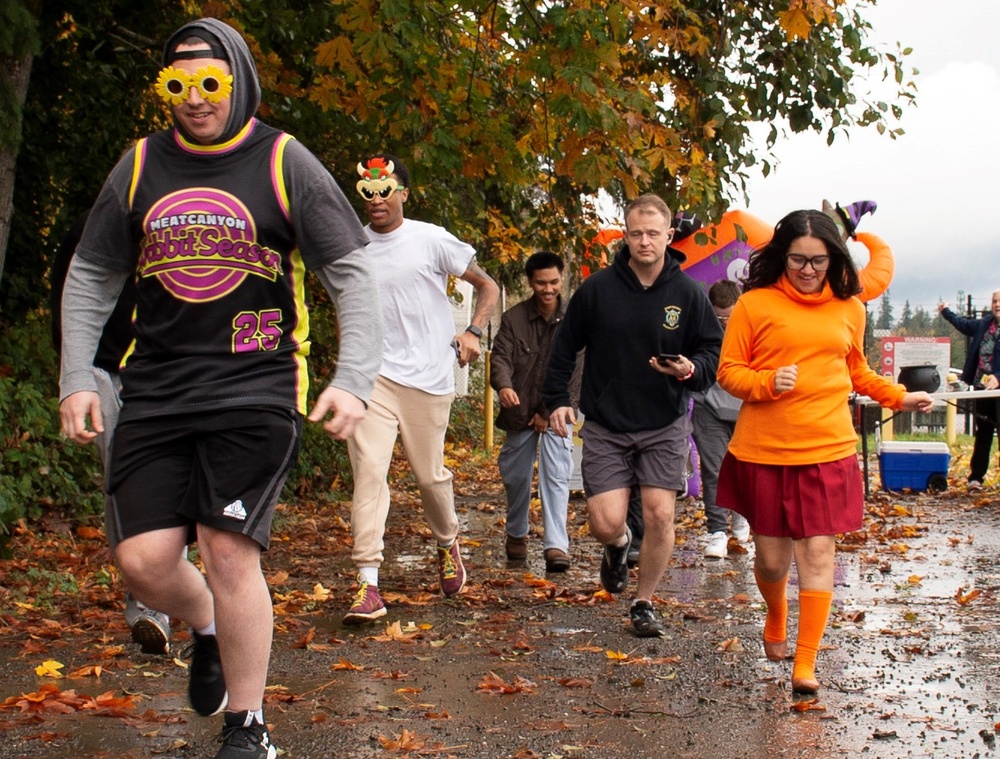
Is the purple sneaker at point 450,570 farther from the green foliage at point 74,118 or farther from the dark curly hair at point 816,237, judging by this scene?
the green foliage at point 74,118

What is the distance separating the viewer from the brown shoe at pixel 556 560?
9352mm

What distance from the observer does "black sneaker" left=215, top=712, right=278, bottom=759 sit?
160 inches

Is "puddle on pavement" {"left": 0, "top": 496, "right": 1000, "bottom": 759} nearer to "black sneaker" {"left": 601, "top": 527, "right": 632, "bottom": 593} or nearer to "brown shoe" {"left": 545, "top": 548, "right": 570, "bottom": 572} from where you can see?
"black sneaker" {"left": 601, "top": 527, "right": 632, "bottom": 593}

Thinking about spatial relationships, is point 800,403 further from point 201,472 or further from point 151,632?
point 151,632

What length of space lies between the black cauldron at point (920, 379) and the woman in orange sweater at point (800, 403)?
29.3 ft

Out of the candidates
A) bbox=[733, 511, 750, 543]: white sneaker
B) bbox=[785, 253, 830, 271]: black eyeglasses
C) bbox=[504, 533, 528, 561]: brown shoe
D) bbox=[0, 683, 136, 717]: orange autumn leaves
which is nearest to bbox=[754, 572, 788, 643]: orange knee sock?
bbox=[785, 253, 830, 271]: black eyeglasses

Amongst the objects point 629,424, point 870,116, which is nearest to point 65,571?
point 629,424

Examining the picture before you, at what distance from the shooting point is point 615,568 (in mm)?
7922

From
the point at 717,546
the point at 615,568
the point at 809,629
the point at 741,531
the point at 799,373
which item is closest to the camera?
the point at 809,629

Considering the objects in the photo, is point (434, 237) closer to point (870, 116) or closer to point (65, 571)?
point (65, 571)

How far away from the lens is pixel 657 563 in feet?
23.2

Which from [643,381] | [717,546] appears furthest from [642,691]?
[717,546]

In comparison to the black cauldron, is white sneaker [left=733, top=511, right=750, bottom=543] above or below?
below

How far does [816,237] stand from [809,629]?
1597mm
